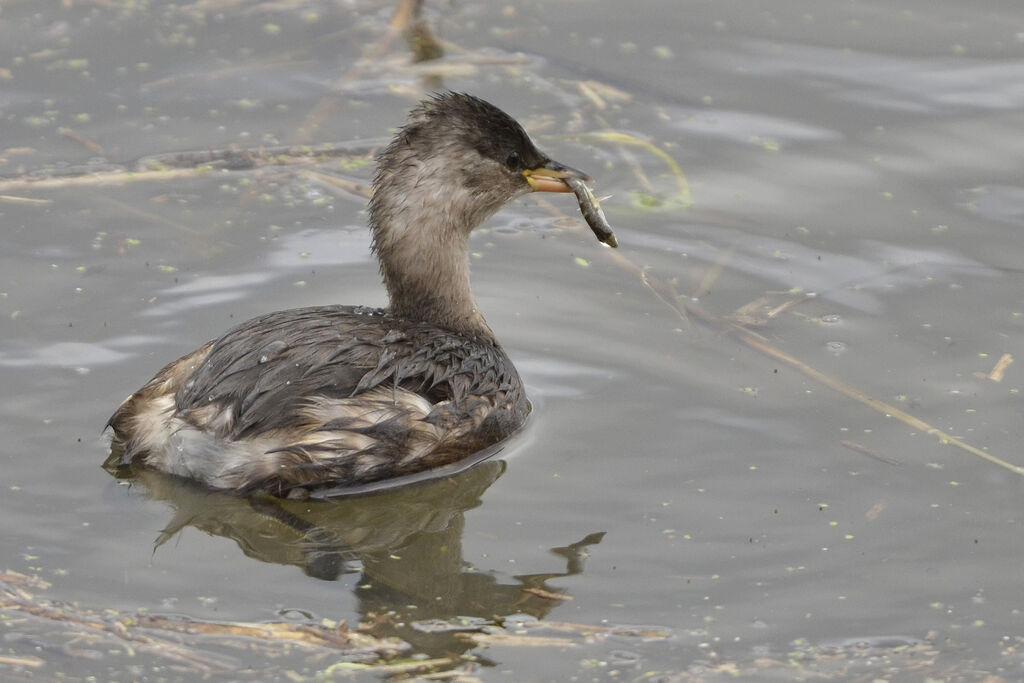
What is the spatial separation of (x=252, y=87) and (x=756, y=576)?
17.4ft

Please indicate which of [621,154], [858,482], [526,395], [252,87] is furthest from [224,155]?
[858,482]

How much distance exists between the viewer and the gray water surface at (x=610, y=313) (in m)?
5.75

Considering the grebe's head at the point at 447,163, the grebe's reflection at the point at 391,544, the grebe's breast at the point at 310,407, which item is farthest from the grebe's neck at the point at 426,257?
the grebe's reflection at the point at 391,544

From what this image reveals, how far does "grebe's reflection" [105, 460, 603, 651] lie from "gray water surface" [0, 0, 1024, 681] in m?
0.02

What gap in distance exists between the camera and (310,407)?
6281 millimetres

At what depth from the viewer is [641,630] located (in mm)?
5508

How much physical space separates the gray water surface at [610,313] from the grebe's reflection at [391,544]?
2 centimetres

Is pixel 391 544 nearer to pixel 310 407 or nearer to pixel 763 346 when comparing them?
pixel 310 407

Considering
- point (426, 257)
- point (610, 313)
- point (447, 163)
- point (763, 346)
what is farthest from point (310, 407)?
point (763, 346)

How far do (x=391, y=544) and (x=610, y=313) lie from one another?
2041mm

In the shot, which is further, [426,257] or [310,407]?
[426,257]

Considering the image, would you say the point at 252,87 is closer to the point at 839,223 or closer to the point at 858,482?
the point at 839,223

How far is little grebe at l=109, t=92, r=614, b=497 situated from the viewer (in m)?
6.27

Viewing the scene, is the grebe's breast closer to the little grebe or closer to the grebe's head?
the little grebe
